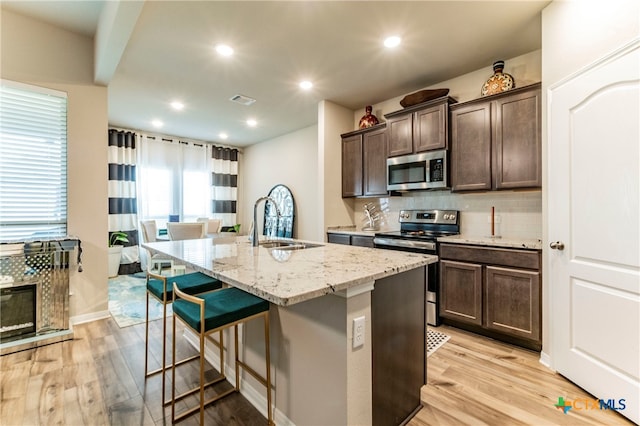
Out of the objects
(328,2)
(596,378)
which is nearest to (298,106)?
(328,2)

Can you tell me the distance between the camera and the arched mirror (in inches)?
222

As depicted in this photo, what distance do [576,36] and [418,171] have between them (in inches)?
65.0

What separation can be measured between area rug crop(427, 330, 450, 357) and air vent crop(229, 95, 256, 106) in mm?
3603

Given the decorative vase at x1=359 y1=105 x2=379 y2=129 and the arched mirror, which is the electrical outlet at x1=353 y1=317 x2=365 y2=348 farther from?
the arched mirror

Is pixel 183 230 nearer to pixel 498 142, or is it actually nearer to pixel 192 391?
pixel 192 391

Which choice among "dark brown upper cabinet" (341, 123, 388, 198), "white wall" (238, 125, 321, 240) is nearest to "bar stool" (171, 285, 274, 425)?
"dark brown upper cabinet" (341, 123, 388, 198)

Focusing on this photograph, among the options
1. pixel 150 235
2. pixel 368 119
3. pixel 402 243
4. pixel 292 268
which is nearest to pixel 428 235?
pixel 402 243

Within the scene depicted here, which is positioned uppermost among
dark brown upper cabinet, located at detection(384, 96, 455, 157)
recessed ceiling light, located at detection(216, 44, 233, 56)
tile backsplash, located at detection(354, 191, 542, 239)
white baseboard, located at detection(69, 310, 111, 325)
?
recessed ceiling light, located at detection(216, 44, 233, 56)

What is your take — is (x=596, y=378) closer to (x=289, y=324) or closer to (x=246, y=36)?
(x=289, y=324)

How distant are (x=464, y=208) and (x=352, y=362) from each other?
2626 mm

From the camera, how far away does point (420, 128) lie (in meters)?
3.28

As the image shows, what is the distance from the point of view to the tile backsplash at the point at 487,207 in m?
2.78

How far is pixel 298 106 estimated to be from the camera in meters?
4.28

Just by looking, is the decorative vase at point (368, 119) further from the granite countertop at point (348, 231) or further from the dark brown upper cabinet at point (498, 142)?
the granite countertop at point (348, 231)
